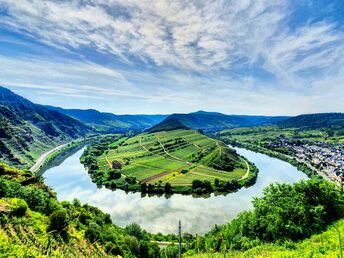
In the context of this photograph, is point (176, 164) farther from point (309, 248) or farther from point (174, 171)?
point (309, 248)

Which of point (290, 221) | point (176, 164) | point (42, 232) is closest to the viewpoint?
point (42, 232)

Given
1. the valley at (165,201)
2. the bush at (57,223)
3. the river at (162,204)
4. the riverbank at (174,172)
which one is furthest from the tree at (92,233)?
the riverbank at (174,172)

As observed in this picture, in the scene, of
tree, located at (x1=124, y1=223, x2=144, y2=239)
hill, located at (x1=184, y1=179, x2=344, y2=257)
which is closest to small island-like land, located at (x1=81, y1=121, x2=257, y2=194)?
tree, located at (x1=124, y1=223, x2=144, y2=239)

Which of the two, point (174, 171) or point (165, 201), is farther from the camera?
point (174, 171)

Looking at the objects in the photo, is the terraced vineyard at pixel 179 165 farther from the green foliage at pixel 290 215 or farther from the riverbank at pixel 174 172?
the green foliage at pixel 290 215

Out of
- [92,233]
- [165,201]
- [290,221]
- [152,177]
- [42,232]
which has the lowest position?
[165,201]

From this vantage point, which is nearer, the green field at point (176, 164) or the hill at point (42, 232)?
the hill at point (42, 232)

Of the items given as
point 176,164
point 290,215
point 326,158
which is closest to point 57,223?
point 290,215

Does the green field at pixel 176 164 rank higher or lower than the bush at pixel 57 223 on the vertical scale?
lower

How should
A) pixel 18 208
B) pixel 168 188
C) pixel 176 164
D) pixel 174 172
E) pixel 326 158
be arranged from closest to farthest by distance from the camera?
pixel 18 208, pixel 168 188, pixel 174 172, pixel 176 164, pixel 326 158
